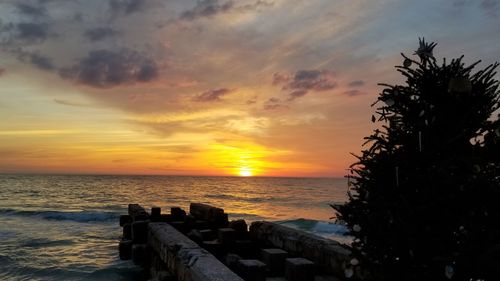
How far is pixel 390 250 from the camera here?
4.77m

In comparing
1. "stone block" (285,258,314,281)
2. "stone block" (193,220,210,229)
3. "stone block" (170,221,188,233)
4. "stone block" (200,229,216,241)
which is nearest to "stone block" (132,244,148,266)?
"stone block" (170,221,188,233)

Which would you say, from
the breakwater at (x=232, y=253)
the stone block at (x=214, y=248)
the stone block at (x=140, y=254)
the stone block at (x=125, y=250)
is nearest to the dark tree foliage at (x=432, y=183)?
the breakwater at (x=232, y=253)

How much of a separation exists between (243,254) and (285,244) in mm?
1374

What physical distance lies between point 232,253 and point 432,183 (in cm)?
758

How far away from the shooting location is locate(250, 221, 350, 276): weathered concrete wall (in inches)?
338

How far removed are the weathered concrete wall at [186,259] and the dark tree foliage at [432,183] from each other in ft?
7.08

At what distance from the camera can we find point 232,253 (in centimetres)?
1129

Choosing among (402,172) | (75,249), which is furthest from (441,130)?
(75,249)

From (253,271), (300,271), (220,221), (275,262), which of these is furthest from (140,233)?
(300,271)

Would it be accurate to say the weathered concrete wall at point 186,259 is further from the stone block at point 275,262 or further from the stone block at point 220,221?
the stone block at point 220,221

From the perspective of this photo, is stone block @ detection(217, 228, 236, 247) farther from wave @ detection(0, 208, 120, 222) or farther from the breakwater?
wave @ detection(0, 208, 120, 222)

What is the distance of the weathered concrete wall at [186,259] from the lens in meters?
6.51

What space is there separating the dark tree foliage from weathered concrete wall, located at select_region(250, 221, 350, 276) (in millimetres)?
2454

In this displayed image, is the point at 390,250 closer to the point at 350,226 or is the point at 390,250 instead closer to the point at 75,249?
the point at 350,226
